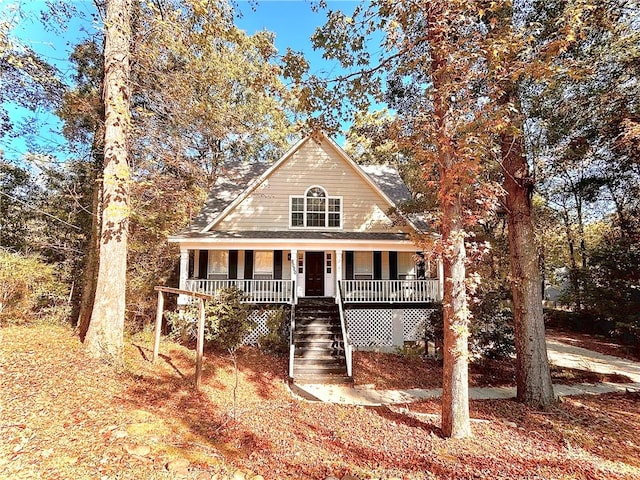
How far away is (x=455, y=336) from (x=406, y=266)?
8112 millimetres

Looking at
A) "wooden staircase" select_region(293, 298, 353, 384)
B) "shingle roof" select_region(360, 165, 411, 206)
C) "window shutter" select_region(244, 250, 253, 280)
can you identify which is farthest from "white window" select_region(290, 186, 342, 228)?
"wooden staircase" select_region(293, 298, 353, 384)

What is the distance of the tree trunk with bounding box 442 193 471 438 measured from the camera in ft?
16.0

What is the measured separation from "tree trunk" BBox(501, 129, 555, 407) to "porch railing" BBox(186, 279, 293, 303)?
6851 mm

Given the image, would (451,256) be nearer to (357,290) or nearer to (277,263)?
(357,290)

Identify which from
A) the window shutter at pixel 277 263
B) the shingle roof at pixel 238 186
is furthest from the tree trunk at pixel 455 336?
the window shutter at pixel 277 263

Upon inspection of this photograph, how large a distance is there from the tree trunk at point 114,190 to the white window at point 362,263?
833 cm

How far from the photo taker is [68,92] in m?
7.98

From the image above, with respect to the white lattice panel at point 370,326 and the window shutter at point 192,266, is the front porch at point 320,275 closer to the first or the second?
the window shutter at point 192,266

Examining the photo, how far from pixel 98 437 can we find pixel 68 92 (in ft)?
27.1

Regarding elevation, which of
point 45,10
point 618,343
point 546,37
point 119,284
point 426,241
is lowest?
point 618,343

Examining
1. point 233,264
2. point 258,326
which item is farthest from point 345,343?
point 233,264

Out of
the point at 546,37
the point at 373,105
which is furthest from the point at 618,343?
the point at 373,105

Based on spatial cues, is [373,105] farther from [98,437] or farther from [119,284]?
[98,437]

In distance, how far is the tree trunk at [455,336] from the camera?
4888 mm
